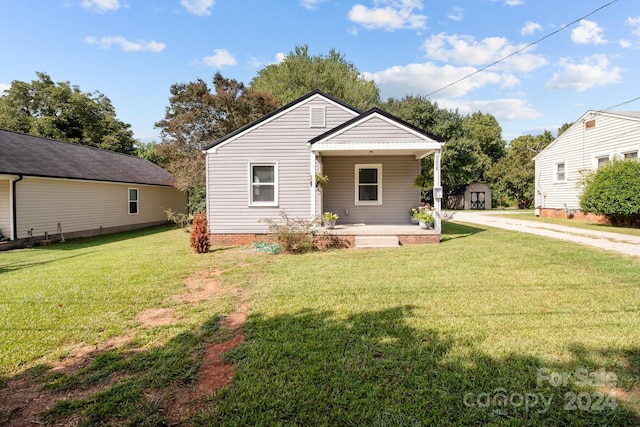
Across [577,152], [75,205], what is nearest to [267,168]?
[75,205]

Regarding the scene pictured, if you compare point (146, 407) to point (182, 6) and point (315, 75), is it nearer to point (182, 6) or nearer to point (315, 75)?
point (182, 6)

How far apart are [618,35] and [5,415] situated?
16.0 m

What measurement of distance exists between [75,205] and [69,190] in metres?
0.71

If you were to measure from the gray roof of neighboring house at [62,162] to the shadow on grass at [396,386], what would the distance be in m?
13.3

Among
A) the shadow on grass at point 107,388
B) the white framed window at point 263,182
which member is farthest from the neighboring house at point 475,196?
the shadow on grass at point 107,388

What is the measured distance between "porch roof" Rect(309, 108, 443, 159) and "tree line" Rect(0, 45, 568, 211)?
1554cm

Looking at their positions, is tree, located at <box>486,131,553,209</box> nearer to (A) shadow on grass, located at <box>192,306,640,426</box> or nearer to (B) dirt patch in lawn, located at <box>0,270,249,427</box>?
(A) shadow on grass, located at <box>192,306,640,426</box>

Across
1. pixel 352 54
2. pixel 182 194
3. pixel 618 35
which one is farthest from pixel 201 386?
pixel 352 54

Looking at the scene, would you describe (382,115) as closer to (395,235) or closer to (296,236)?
(395,235)

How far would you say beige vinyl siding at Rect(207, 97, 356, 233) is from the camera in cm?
1081

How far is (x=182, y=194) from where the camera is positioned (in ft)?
78.6

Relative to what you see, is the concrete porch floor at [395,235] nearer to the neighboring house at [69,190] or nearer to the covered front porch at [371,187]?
the covered front porch at [371,187]

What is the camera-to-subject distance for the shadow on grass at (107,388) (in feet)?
7.54

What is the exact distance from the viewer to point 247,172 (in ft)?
35.6
